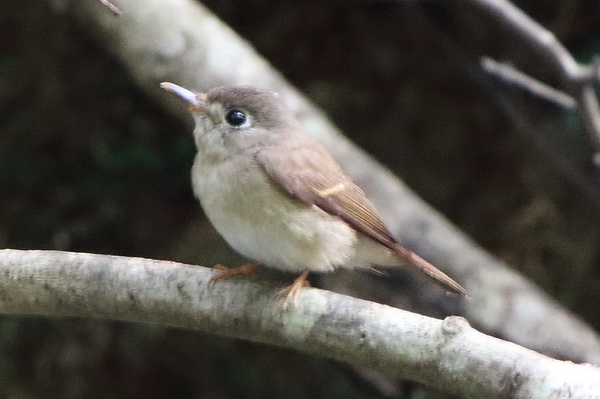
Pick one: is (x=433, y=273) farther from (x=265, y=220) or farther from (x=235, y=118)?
(x=235, y=118)

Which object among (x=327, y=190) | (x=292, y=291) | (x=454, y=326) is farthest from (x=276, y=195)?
(x=454, y=326)

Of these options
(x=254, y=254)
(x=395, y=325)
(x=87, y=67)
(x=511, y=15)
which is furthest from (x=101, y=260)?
(x=87, y=67)

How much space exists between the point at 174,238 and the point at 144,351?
0.73 m

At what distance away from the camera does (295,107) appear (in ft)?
13.5

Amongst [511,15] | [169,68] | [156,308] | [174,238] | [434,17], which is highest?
[434,17]

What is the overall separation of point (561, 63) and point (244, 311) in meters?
2.11

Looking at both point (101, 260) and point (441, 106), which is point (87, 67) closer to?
point (441, 106)

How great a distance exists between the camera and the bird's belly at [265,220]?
2643 millimetres

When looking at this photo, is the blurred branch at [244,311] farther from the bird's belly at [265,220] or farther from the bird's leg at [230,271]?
the bird's belly at [265,220]

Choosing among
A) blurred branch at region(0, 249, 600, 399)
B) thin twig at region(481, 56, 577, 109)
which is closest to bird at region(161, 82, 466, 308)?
blurred branch at region(0, 249, 600, 399)

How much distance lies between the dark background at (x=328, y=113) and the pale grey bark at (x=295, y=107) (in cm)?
82

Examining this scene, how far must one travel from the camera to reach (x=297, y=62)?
523 centimetres

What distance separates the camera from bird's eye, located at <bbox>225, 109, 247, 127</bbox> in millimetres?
2943

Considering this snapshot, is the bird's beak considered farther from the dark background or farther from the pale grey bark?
the dark background
